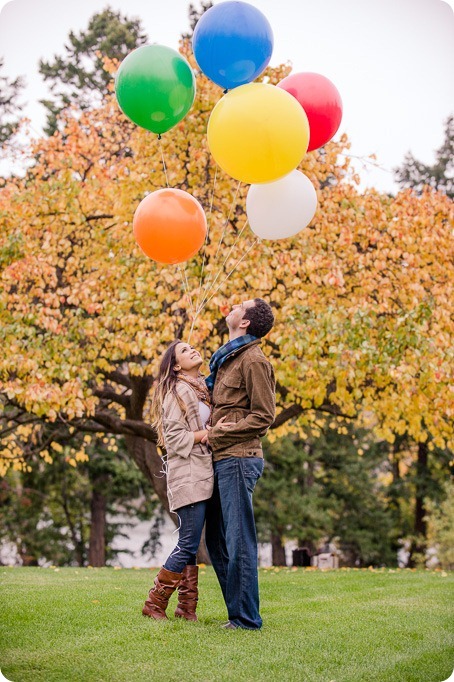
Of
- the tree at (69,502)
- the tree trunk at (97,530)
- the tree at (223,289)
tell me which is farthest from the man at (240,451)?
the tree trunk at (97,530)

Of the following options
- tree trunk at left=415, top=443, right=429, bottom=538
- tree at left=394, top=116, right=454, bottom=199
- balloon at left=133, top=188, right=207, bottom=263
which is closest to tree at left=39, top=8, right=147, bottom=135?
tree at left=394, top=116, right=454, bottom=199

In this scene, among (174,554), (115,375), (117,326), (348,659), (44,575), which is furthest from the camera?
(115,375)

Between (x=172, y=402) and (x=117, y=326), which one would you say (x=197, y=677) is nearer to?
(x=172, y=402)

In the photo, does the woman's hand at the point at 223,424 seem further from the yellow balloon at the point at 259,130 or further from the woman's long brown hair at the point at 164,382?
the yellow balloon at the point at 259,130

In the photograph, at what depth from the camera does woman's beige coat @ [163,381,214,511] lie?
4.73 meters

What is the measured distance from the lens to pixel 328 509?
21203 millimetres

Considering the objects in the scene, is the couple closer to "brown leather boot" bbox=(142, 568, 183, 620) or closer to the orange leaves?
"brown leather boot" bbox=(142, 568, 183, 620)

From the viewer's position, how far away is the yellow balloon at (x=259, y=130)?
463 cm

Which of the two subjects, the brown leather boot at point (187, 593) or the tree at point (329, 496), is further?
the tree at point (329, 496)

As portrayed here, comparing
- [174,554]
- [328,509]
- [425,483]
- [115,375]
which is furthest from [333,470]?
[174,554]

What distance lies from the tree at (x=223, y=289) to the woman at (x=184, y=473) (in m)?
3.55

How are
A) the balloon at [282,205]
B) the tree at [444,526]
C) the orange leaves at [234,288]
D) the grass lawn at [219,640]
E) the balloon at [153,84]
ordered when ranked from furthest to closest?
the tree at [444,526] → the orange leaves at [234,288] → the balloon at [282,205] → the balloon at [153,84] → the grass lawn at [219,640]

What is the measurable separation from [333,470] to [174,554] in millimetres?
17527

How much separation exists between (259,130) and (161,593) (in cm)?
308
